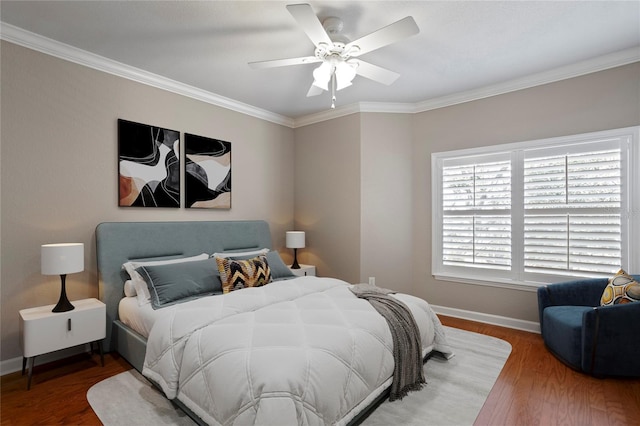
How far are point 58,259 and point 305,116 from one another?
3.59 metres

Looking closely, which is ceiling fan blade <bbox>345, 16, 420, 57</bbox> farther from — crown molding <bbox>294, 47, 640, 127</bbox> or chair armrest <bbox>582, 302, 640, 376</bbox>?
chair armrest <bbox>582, 302, 640, 376</bbox>

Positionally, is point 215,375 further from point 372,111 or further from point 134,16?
point 372,111

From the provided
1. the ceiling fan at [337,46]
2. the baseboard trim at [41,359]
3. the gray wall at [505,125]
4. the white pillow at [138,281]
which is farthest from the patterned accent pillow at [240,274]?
the gray wall at [505,125]

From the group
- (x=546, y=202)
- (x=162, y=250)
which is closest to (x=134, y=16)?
(x=162, y=250)

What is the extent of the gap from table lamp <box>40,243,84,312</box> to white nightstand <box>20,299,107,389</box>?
10 cm

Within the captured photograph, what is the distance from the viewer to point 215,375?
1.76 meters

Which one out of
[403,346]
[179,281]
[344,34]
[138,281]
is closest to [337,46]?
[344,34]

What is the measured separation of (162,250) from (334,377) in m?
2.52

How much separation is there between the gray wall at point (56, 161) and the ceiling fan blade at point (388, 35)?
2430 mm

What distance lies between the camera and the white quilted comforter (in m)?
1.59

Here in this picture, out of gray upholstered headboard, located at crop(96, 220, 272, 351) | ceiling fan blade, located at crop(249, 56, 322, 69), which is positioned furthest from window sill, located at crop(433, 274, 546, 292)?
ceiling fan blade, located at crop(249, 56, 322, 69)

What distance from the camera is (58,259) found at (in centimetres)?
259

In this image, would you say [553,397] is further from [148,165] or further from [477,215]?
[148,165]

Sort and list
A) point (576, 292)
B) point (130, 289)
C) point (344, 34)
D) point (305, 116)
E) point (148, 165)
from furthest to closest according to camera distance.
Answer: point (305, 116) < point (148, 165) < point (576, 292) < point (130, 289) < point (344, 34)
